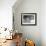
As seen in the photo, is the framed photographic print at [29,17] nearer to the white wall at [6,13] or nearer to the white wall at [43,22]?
the white wall at [43,22]

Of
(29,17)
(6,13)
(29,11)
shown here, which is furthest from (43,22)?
(6,13)

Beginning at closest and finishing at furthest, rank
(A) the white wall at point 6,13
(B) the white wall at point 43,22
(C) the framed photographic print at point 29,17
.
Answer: (A) the white wall at point 6,13 → (B) the white wall at point 43,22 → (C) the framed photographic print at point 29,17

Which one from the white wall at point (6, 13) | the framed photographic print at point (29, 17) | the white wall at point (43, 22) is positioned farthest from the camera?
the framed photographic print at point (29, 17)

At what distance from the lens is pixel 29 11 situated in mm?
5285

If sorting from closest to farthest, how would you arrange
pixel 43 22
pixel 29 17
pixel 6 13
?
pixel 6 13
pixel 43 22
pixel 29 17

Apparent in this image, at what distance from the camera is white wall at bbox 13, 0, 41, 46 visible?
17.3 feet

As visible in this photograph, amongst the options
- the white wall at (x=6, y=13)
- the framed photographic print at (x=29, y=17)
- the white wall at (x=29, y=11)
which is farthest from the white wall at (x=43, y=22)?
the white wall at (x=6, y=13)

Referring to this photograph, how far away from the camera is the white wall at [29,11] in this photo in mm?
5285

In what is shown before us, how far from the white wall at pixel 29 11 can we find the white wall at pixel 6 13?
38.1 inches

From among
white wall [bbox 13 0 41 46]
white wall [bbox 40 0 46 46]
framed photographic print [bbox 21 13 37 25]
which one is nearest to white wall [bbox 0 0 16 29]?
white wall [bbox 13 0 41 46]

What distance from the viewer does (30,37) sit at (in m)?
5.33

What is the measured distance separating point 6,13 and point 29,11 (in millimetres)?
1352

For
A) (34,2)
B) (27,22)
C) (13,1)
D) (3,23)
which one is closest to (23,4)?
(34,2)

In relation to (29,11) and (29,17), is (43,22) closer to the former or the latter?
(29,17)
